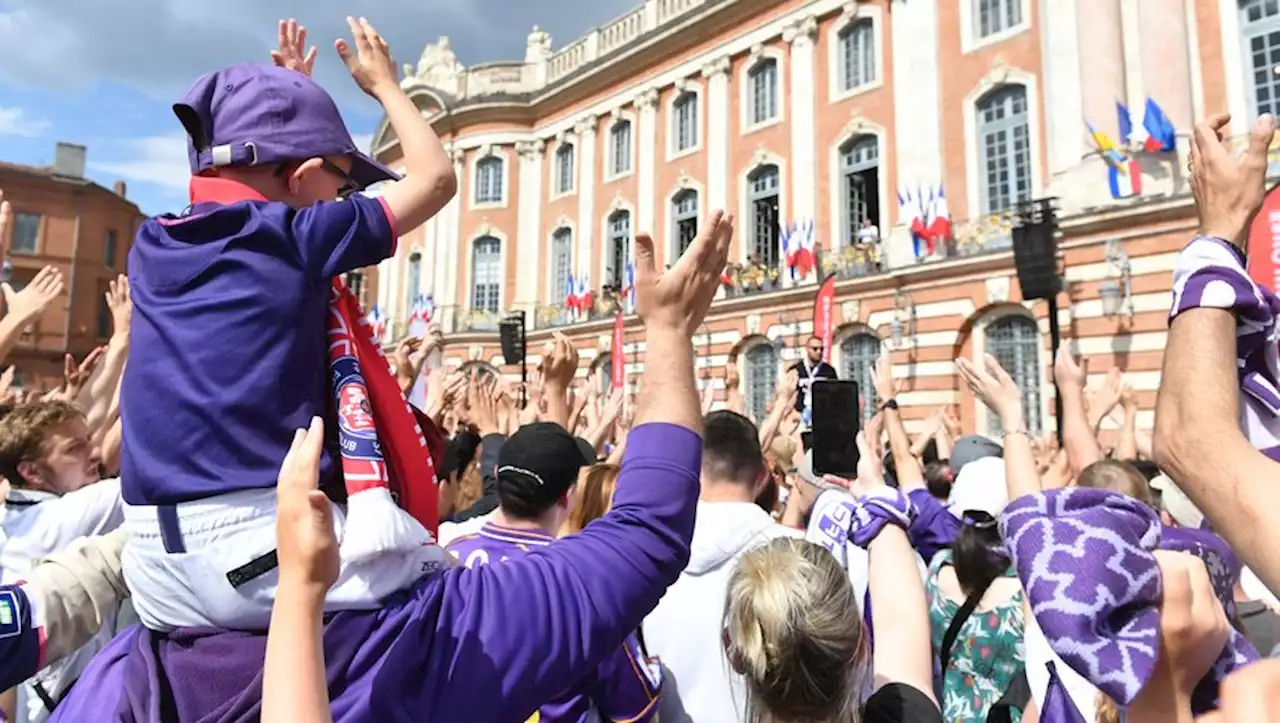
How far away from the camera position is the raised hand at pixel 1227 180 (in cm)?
177

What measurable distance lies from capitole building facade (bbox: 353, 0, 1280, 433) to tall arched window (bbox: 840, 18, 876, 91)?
0.05 metres

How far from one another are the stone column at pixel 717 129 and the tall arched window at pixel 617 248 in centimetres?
391

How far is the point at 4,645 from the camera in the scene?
151cm

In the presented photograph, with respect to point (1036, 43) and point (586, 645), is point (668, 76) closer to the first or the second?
point (1036, 43)

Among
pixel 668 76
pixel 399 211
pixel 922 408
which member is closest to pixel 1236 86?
pixel 922 408

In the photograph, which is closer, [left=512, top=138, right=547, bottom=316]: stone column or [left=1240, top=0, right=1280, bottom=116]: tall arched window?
[left=1240, top=0, right=1280, bottom=116]: tall arched window

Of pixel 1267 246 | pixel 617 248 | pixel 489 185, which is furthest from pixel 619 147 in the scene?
pixel 1267 246

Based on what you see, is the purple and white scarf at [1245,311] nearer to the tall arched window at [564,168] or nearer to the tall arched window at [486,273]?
the tall arched window at [564,168]

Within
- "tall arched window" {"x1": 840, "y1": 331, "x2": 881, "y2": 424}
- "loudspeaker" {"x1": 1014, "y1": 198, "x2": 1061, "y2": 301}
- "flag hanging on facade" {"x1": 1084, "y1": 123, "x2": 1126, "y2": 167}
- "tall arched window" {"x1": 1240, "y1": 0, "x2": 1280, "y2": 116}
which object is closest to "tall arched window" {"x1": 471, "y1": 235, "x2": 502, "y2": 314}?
"tall arched window" {"x1": 840, "y1": 331, "x2": 881, "y2": 424}

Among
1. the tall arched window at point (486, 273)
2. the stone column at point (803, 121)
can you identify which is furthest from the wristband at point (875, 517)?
the tall arched window at point (486, 273)

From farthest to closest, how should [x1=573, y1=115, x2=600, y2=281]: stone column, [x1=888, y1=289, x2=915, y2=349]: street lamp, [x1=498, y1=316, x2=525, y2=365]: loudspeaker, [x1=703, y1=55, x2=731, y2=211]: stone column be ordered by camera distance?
[x1=573, y1=115, x2=600, y2=281]: stone column < [x1=703, y1=55, x2=731, y2=211]: stone column < [x1=498, y1=316, x2=525, y2=365]: loudspeaker < [x1=888, y1=289, x2=915, y2=349]: street lamp

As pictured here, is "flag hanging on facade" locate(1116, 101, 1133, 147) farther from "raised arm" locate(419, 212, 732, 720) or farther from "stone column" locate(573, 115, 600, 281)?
"stone column" locate(573, 115, 600, 281)

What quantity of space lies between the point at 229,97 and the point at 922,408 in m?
16.3

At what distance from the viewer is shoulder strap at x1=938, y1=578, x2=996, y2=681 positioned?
285 cm
